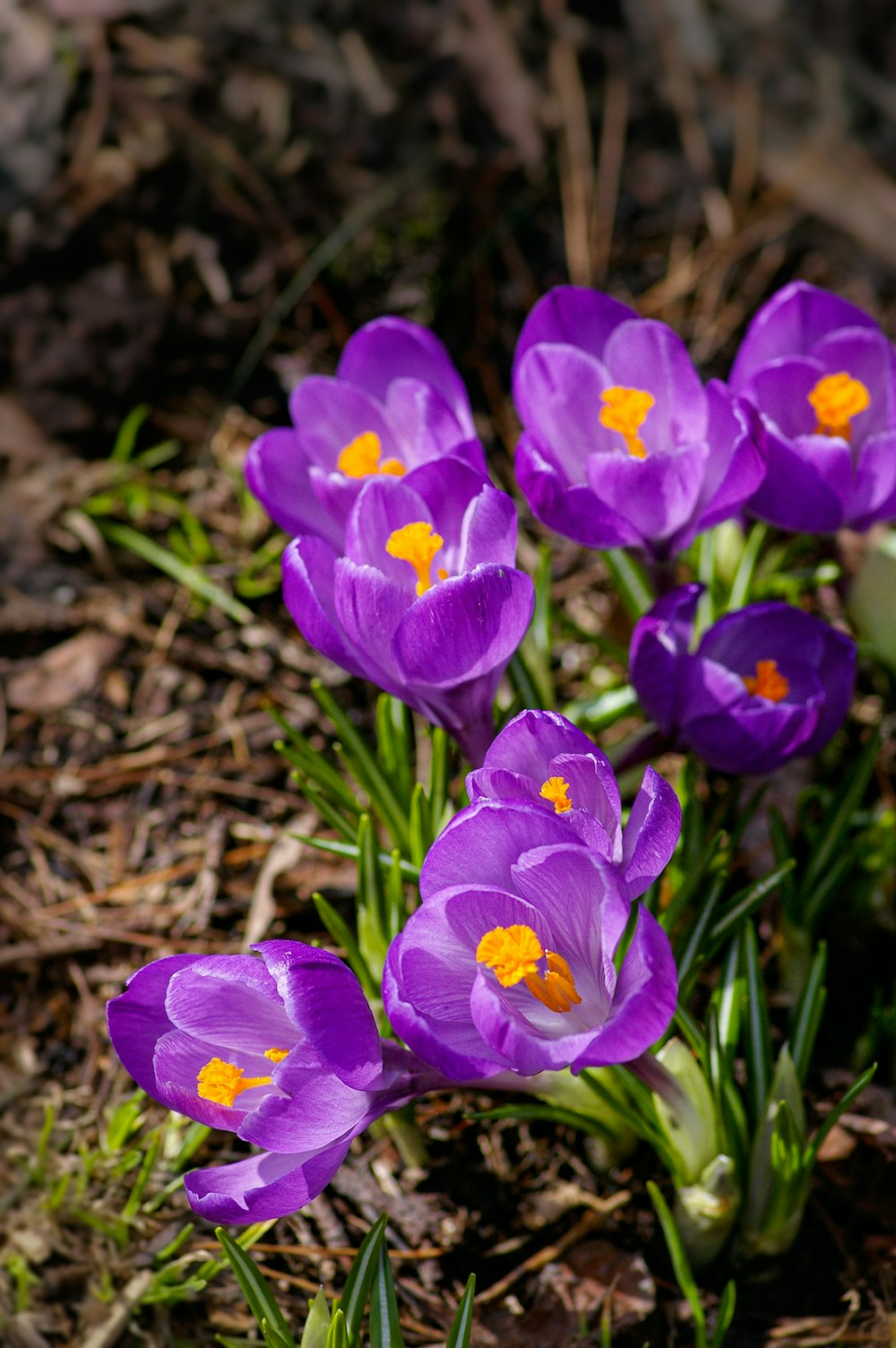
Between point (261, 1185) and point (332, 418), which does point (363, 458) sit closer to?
point (332, 418)

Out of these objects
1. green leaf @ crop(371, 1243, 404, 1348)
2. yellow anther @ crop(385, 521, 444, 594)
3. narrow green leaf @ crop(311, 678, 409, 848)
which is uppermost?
yellow anther @ crop(385, 521, 444, 594)

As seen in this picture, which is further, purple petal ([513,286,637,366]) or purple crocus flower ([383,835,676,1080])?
purple petal ([513,286,637,366])

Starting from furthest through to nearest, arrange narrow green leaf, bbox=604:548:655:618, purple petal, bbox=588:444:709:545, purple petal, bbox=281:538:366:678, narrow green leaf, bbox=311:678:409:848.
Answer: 1. narrow green leaf, bbox=604:548:655:618
2. narrow green leaf, bbox=311:678:409:848
3. purple petal, bbox=588:444:709:545
4. purple petal, bbox=281:538:366:678

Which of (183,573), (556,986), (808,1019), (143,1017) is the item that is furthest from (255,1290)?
(183,573)

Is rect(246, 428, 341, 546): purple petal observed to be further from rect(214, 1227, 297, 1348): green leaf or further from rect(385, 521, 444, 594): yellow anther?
rect(214, 1227, 297, 1348): green leaf

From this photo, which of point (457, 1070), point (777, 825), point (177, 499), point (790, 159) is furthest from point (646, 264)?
point (457, 1070)

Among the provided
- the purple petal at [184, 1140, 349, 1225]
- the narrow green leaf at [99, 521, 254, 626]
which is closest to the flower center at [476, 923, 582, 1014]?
the purple petal at [184, 1140, 349, 1225]

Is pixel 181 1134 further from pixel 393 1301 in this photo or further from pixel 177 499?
pixel 177 499

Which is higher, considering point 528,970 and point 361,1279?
point 528,970
